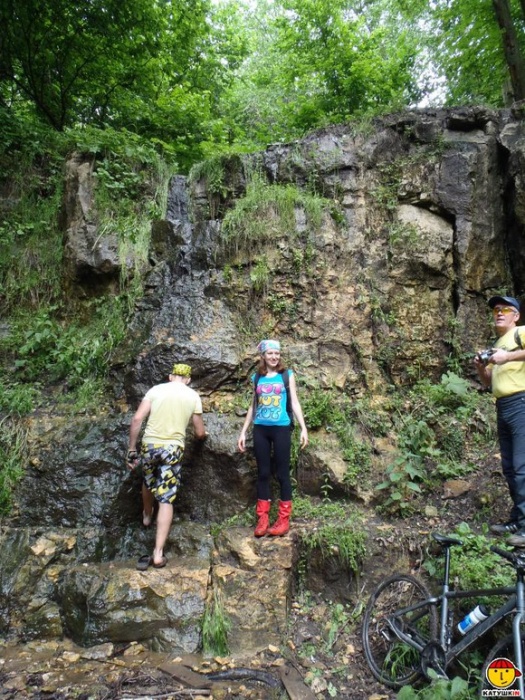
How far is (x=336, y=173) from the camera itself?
25.2ft

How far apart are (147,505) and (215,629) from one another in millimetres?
1578

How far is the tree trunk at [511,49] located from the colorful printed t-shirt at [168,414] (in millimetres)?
9003

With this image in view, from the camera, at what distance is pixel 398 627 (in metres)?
3.87

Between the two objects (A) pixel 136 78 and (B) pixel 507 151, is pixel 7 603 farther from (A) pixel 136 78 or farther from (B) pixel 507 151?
(A) pixel 136 78

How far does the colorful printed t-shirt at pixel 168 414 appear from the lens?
485cm

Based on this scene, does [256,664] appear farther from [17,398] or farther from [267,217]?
[267,217]

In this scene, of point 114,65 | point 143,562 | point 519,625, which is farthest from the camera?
point 114,65

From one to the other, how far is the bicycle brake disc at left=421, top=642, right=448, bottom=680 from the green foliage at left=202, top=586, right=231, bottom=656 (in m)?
1.76

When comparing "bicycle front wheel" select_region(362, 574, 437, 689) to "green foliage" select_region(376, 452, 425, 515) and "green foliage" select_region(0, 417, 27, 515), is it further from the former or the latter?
→ "green foliage" select_region(0, 417, 27, 515)

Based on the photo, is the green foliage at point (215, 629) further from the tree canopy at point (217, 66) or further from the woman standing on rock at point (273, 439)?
the tree canopy at point (217, 66)

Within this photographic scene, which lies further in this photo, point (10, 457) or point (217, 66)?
point (217, 66)

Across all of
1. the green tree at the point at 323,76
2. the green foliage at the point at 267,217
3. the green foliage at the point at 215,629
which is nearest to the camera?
the green foliage at the point at 215,629

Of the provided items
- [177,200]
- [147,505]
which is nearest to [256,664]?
[147,505]

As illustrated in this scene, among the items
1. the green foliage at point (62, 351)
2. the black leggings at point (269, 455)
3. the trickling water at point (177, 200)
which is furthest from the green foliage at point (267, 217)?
the black leggings at point (269, 455)
